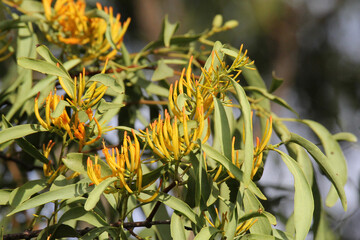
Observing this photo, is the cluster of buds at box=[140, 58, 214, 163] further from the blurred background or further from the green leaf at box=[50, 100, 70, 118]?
the blurred background

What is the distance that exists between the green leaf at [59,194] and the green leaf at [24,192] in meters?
0.05

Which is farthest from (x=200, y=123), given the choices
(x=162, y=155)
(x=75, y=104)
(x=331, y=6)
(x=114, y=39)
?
(x=331, y=6)

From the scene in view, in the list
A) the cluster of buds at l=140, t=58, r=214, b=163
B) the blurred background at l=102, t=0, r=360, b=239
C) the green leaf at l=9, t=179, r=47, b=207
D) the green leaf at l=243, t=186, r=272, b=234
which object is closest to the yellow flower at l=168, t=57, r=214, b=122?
the cluster of buds at l=140, t=58, r=214, b=163

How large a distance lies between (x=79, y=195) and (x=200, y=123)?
0.55 feet

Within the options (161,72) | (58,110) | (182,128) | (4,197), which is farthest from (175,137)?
(161,72)

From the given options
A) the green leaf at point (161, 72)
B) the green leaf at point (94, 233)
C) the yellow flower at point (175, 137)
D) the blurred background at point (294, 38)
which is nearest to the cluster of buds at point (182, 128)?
the yellow flower at point (175, 137)

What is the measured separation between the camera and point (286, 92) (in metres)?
2.76

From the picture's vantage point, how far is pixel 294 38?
10.5 ft

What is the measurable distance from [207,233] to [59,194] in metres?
0.18

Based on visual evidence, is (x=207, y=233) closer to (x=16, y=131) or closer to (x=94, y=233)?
(x=94, y=233)

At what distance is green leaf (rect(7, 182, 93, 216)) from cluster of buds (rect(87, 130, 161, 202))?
0.09 ft

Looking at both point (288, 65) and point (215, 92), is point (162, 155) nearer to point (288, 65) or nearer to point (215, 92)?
point (215, 92)

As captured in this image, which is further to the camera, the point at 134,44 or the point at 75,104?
the point at 134,44

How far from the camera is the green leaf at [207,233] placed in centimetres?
56
